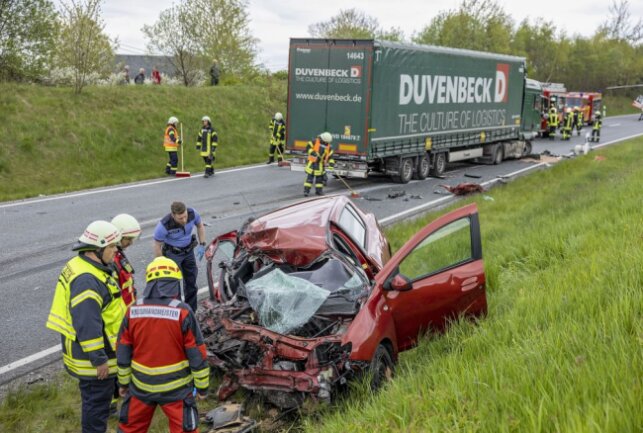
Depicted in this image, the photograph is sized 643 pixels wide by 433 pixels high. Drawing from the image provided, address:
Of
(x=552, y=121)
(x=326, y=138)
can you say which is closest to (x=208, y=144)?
(x=326, y=138)

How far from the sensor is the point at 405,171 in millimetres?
18406

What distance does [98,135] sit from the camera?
21.9 metres

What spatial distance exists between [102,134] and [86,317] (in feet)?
61.7

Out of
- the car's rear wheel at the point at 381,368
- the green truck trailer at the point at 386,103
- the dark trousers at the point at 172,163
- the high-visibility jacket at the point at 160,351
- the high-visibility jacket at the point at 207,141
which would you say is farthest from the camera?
the dark trousers at the point at 172,163

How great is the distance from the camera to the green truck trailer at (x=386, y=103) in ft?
54.0

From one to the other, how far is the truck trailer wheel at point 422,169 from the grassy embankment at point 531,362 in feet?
33.8

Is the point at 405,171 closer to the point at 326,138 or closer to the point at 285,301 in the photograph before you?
the point at 326,138

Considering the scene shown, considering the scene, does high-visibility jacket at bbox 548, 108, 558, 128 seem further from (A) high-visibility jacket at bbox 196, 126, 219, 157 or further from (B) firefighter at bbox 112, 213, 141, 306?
(B) firefighter at bbox 112, 213, 141, 306

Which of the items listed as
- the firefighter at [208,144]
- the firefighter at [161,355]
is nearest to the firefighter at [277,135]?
the firefighter at [208,144]

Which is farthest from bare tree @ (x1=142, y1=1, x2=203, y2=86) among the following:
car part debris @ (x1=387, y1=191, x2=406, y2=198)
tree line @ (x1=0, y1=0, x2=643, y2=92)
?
car part debris @ (x1=387, y1=191, x2=406, y2=198)

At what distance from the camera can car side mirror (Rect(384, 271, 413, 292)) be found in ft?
17.6

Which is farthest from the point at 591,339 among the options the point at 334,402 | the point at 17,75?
the point at 17,75

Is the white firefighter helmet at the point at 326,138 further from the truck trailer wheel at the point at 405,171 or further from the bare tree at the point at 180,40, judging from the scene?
the bare tree at the point at 180,40

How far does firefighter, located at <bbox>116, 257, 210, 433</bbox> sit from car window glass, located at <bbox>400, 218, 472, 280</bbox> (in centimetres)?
202
